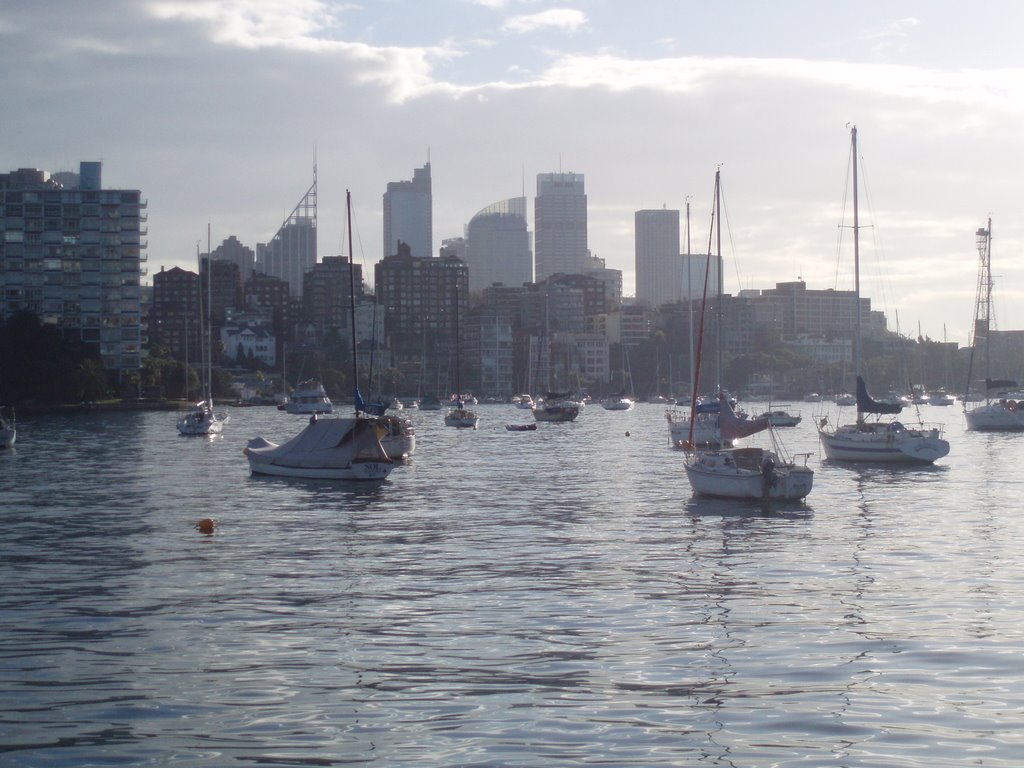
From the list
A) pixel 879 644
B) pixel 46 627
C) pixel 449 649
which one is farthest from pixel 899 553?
pixel 46 627

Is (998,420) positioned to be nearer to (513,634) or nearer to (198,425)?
(198,425)

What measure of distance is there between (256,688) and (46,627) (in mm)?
5793

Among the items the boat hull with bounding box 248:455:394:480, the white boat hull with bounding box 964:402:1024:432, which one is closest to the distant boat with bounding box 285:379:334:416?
the white boat hull with bounding box 964:402:1024:432

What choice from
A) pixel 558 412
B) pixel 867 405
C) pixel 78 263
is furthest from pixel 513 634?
pixel 78 263

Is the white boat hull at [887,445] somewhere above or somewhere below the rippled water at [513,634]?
above

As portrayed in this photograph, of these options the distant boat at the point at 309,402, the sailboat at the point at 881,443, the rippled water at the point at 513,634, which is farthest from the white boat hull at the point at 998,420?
the distant boat at the point at 309,402

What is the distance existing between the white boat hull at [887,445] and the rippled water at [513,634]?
1723 cm

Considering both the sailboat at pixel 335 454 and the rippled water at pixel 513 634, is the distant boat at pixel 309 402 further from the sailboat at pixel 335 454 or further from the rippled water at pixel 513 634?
the rippled water at pixel 513 634

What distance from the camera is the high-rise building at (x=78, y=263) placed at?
19350cm

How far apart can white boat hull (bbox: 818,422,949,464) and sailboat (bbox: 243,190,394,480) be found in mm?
22707

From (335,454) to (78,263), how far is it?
523 feet

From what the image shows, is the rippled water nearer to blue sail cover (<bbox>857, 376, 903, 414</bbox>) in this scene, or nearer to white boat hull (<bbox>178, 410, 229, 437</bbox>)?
blue sail cover (<bbox>857, 376, 903, 414</bbox>)

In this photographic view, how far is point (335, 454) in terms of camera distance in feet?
164

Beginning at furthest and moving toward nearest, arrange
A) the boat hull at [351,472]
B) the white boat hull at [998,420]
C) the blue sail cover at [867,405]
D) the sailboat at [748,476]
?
the white boat hull at [998,420]
the blue sail cover at [867,405]
the boat hull at [351,472]
the sailboat at [748,476]
